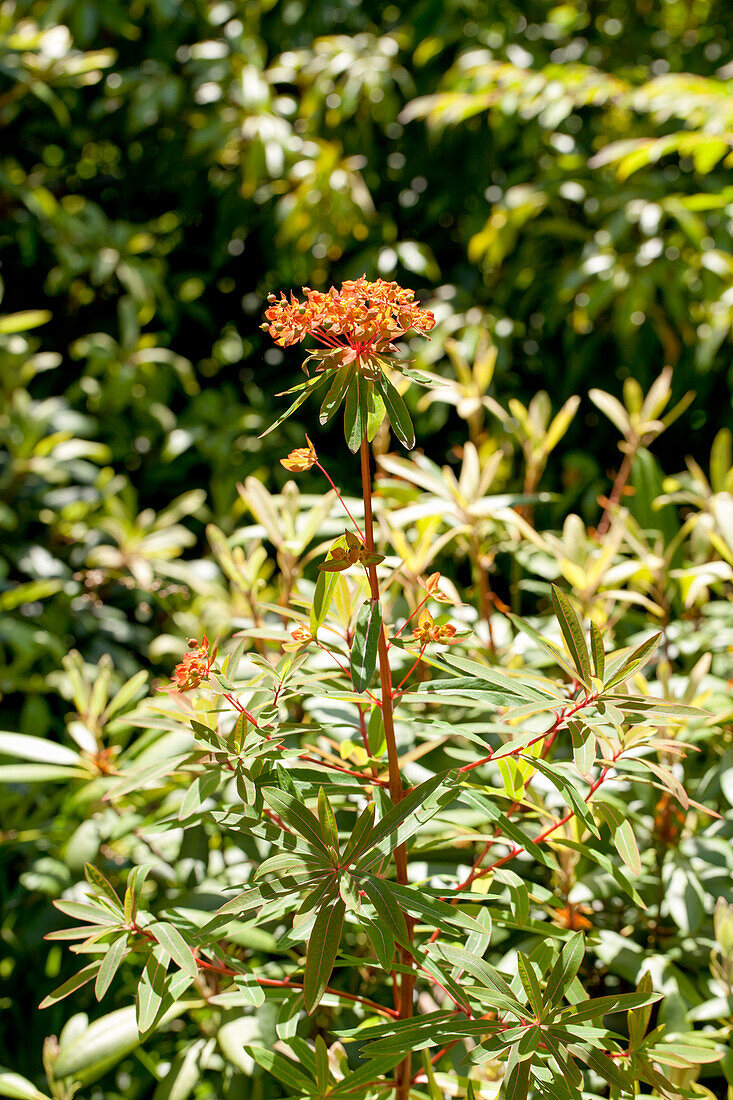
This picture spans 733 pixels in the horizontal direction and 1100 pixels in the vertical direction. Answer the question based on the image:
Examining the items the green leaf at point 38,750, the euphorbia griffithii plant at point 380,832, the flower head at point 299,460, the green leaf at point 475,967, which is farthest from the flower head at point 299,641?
the green leaf at point 38,750

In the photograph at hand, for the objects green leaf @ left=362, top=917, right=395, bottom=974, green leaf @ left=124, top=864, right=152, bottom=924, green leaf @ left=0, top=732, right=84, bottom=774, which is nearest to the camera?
green leaf @ left=362, top=917, right=395, bottom=974

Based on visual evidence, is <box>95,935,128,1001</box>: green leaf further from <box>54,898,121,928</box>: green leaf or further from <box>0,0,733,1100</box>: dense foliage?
<box>0,0,733,1100</box>: dense foliage

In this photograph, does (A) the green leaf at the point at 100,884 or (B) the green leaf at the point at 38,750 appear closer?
(A) the green leaf at the point at 100,884

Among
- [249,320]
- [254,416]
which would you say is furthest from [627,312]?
[249,320]

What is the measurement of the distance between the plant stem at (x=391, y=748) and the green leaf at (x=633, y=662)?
5.4 inches

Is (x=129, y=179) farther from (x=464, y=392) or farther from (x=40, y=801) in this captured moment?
(x=40, y=801)

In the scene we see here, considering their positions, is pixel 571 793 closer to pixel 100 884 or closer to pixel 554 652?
pixel 554 652

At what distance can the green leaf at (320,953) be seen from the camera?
43 cm

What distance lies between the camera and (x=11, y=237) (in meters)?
1.74

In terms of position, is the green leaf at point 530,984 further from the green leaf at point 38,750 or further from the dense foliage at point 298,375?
the green leaf at point 38,750

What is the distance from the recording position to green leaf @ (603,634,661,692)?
0.49 metres

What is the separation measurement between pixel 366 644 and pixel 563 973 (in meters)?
0.24

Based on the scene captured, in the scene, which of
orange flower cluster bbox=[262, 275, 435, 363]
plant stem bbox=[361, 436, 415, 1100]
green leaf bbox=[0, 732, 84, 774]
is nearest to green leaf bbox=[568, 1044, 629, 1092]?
plant stem bbox=[361, 436, 415, 1100]

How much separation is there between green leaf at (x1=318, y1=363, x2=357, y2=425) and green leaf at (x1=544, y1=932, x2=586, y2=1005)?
37cm
